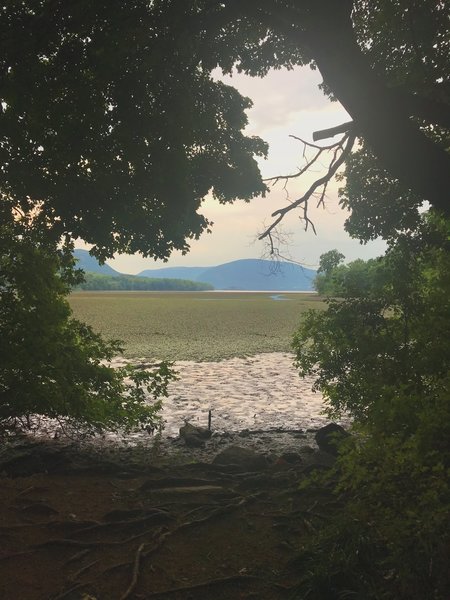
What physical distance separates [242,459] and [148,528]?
3277mm

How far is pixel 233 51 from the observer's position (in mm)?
10352

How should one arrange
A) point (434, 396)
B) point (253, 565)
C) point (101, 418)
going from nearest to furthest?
1. point (434, 396)
2. point (253, 565)
3. point (101, 418)

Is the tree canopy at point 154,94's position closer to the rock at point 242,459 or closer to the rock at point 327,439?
the rock at point 242,459

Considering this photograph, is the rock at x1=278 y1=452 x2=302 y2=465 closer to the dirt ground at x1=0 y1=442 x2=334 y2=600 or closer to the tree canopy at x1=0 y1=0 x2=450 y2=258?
the dirt ground at x1=0 y1=442 x2=334 y2=600

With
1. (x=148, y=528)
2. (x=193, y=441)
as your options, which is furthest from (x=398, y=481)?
(x=193, y=441)

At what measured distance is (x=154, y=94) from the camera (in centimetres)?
881

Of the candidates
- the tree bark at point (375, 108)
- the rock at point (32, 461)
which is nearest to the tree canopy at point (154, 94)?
the tree bark at point (375, 108)

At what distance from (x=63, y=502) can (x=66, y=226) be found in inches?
204

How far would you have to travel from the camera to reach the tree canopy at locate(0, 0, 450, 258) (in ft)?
24.5

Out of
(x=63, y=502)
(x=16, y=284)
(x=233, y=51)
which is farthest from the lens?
(x=233, y=51)

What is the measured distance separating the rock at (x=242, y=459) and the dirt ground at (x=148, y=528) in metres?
0.09

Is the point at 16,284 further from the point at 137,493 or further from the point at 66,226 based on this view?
the point at 137,493

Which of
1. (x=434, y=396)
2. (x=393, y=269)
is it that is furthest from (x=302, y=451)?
(x=434, y=396)

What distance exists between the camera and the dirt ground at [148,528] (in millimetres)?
5652
